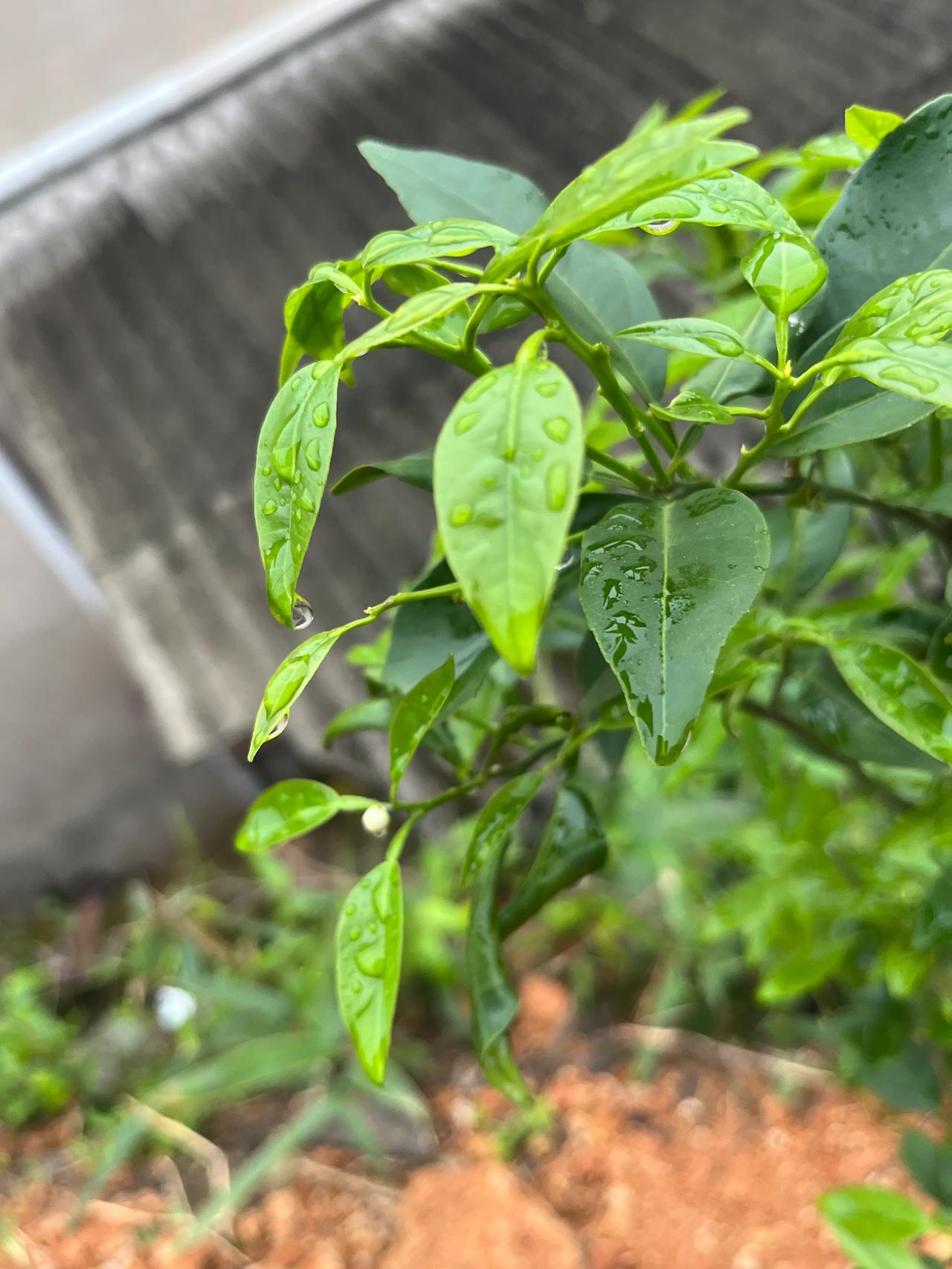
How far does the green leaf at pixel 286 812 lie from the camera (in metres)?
0.38

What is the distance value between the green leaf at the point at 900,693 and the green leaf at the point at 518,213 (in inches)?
5.3

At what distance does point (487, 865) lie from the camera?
1.24 feet

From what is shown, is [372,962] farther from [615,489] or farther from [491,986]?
[615,489]

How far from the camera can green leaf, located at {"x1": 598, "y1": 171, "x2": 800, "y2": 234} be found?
0.91 feet

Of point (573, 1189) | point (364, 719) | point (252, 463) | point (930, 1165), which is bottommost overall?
point (573, 1189)

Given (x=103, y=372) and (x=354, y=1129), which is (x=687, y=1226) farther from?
(x=103, y=372)

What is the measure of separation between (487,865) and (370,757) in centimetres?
98

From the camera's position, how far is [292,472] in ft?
0.86

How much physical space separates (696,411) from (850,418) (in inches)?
2.2

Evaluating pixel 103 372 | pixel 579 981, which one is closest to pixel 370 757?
pixel 579 981

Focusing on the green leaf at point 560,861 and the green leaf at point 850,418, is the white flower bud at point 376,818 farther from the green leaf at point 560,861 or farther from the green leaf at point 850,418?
the green leaf at point 850,418

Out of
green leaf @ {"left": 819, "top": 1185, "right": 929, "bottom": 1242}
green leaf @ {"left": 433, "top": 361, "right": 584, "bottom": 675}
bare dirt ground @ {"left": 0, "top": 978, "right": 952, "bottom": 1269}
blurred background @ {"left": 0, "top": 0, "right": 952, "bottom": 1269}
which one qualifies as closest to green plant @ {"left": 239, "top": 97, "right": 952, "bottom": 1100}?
green leaf @ {"left": 433, "top": 361, "right": 584, "bottom": 675}

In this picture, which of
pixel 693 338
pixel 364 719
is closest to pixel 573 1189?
pixel 364 719

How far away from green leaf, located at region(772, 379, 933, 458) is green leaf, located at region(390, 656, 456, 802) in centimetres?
15
